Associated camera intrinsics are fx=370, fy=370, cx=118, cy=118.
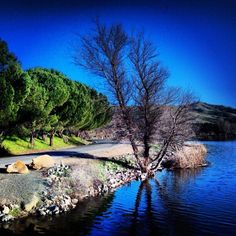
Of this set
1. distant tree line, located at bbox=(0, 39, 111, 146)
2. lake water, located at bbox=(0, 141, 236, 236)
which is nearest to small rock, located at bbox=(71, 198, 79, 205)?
lake water, located at bbox=(0, 141, 236, 236)

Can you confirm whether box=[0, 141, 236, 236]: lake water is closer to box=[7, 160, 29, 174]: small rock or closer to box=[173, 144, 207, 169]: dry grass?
box=[7, 160, 29, 174]: small rock

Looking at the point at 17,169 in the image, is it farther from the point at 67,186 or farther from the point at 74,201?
the point at 74,201

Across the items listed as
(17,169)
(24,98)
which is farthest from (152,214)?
(24,98)

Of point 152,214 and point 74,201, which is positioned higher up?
point 74,201

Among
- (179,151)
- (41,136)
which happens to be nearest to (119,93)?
(179,151)

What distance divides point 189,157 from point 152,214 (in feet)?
68.1

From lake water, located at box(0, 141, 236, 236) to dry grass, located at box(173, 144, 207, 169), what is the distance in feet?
31.8

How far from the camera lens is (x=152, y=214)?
1958 cm

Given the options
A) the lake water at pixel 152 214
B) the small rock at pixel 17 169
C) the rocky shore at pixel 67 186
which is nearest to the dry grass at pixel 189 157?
the rocky shore at pixel 67 186

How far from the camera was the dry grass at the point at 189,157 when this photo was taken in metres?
38.7

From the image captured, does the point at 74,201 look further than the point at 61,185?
No

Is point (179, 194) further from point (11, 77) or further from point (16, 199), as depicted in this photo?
point (11, 77)

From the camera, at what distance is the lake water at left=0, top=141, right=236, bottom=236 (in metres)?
16.7

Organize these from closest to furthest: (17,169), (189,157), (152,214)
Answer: (152,214)
(17,169)
(189,157)
